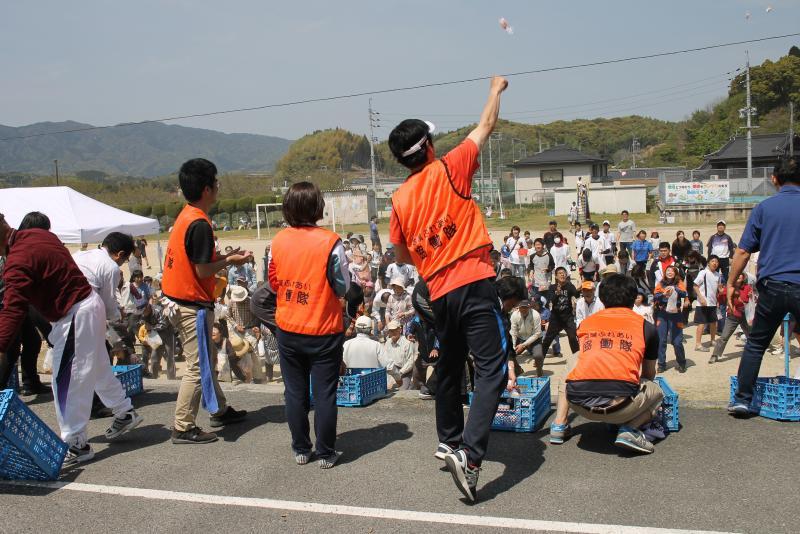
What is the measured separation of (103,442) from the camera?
5.13m

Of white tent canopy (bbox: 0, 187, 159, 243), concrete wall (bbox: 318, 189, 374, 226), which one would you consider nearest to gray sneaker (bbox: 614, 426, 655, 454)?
white tent canopy (bbox: 0, 187, 159, 243)

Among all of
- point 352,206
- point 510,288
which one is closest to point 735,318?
point 510,288

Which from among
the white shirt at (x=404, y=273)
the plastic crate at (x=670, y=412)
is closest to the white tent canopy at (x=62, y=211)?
the white shirt at (x=404, y=273)

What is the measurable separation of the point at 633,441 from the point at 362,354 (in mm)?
5071

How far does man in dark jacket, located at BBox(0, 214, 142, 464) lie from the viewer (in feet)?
14.6

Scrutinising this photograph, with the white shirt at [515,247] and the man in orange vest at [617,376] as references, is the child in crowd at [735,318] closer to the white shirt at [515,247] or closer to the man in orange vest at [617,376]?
the man in orange vest at [617,376]

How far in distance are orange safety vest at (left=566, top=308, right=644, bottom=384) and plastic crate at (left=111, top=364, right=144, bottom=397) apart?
13.1 ft

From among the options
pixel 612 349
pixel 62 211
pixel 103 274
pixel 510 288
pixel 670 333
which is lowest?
pixel 670 333

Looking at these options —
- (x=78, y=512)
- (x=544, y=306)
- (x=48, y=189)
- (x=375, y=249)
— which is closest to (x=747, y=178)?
(x=375, y=249)

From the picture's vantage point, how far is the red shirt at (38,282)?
4402 millimetres

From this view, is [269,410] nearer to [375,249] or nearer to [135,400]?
[135,400]

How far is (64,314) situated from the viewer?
463 centimetres

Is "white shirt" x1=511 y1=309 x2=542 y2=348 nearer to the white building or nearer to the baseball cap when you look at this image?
the baseball cap

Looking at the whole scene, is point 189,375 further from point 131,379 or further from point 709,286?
point 709,286
